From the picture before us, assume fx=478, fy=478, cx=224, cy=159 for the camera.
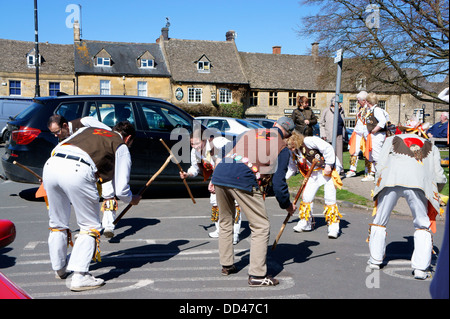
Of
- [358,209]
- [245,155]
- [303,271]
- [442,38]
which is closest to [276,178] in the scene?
[245,155]

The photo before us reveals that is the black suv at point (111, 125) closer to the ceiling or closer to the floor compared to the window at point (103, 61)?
closer to the floor

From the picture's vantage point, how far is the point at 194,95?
171 ft

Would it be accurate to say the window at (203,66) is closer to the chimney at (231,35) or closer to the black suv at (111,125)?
the chimney at (231,35)

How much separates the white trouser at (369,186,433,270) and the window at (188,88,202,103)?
47.3m

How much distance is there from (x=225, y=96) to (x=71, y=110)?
4389 centimetres

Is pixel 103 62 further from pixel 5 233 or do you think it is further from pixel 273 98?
pixel 5 233

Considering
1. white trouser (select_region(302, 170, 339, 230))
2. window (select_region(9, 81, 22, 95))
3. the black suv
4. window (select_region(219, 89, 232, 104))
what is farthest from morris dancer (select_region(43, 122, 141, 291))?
window (select_region(219, 89, 232, 104))

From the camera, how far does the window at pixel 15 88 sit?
48500 mm

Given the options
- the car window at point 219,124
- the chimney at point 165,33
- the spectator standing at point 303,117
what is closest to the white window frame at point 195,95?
the chimney at point 165,33

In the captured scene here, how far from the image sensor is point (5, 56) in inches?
1954

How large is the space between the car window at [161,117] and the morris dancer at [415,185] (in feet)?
18.4

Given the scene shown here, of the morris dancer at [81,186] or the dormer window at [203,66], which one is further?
the dormer window at [203,66]
